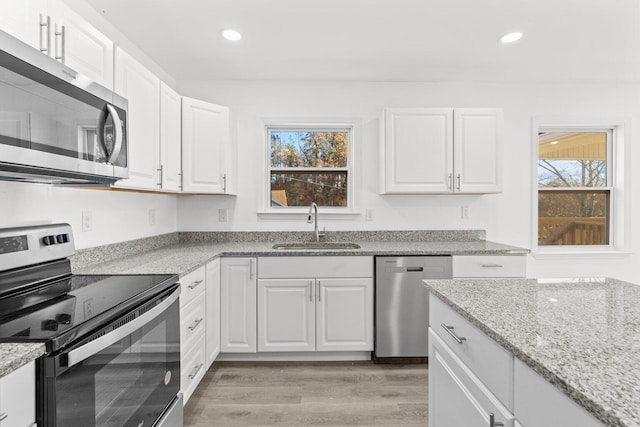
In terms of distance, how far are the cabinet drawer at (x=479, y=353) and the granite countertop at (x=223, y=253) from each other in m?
1.32

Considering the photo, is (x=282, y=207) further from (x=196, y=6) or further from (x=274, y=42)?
(x=196, y=6)

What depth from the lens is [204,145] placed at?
2.90 m

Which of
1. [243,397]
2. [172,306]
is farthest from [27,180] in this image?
[243,397]

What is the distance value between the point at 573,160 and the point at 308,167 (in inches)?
104

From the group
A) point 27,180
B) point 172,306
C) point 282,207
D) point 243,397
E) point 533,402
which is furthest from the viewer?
point 282,207

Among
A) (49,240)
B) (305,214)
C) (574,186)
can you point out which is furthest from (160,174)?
(574,186)

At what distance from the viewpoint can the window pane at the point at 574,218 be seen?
354cm

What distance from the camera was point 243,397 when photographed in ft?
7.52

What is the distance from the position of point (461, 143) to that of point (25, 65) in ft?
9.36

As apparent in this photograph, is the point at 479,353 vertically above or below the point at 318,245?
below

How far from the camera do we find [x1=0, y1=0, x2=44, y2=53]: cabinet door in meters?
1.17

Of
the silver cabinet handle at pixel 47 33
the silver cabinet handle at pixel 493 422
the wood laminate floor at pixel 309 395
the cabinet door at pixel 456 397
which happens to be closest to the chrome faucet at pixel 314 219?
the wood laminate floor at pixel 309 395

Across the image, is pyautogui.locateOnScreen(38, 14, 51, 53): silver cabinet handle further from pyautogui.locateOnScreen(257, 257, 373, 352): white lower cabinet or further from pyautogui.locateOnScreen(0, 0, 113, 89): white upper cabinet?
pyautogui.locateOnScreen(257, 257, 373, 352): white lower cabinet

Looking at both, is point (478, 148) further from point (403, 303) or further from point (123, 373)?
point (123, 373)
